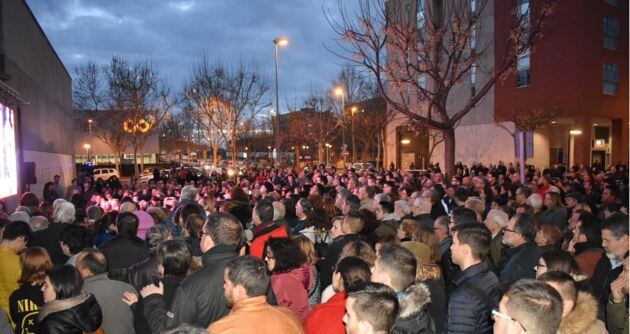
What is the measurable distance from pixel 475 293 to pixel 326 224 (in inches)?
122

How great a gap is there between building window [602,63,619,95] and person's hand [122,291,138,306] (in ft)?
118

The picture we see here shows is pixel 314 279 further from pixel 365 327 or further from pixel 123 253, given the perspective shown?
pixel 365 327

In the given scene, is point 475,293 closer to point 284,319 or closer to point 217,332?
point 284,319

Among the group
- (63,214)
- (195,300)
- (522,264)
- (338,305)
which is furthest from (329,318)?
(63,214)

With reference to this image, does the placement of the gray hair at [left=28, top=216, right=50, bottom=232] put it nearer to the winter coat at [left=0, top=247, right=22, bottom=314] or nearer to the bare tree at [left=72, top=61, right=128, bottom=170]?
the winter coat at [left=0, top=247, right=22, bottom=314]

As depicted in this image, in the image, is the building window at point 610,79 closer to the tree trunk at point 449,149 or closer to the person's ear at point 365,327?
the tree trunk at point 449,149

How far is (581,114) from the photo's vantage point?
31.3 metres

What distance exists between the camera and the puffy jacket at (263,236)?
533cm

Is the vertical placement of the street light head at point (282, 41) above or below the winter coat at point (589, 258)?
above

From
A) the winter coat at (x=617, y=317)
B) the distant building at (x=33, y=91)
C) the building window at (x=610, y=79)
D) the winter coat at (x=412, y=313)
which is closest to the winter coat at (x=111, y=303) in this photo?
the winter coat at (x=412, y=313)

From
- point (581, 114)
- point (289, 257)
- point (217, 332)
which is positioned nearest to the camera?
point (217, 332)

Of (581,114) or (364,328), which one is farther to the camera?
(581,114)

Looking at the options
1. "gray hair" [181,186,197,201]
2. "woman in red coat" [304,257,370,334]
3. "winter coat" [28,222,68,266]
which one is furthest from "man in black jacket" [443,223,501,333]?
"gray hair" [181,186,197,201]

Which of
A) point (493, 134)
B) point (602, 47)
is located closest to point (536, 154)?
point (493, 134)
